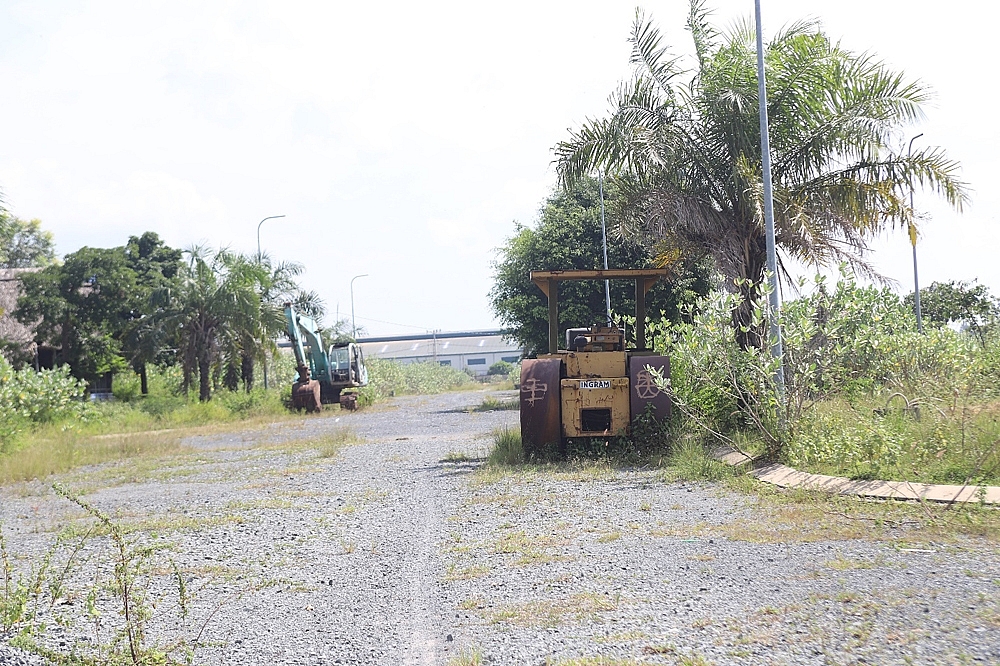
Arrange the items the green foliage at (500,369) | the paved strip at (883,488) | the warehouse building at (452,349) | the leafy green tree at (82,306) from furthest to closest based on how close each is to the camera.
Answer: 1. the warehouse building at (452,349)
2. the green foliage at (500,369)
3. the leafy green tree at (82,306)
4. the paved strip at (883,488)

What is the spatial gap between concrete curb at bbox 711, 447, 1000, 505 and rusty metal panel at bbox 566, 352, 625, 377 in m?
3.06

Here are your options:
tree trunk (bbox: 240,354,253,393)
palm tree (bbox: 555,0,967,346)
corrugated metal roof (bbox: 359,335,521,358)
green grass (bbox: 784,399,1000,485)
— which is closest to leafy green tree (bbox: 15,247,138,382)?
tree trunk (bbox: 240,354,253,393)

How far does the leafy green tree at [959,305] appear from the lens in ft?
148

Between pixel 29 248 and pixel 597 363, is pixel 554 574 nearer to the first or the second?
pixel 597 363

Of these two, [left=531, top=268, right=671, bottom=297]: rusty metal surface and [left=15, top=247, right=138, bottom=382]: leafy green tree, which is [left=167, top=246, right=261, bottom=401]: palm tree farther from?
[left=531, top=268, right=671, bottom=297]: rusty metal surface

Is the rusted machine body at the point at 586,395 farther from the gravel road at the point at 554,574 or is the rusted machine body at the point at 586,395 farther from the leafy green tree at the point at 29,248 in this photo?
the leafy green tree at the point at 29,248

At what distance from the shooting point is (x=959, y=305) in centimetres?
4622

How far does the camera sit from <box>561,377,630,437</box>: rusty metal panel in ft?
49.4

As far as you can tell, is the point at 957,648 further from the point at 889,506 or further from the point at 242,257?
the point at 242,257

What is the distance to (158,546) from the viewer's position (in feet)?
30.0

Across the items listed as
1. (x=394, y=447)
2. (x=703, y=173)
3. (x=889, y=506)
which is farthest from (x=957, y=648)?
(x=394, y=447)

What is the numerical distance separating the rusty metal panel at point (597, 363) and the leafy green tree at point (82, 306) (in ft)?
92.7

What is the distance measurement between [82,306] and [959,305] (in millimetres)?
37481

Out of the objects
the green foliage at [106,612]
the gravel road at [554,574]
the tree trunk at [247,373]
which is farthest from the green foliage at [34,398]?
the green foliage at [106,612]
